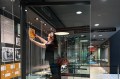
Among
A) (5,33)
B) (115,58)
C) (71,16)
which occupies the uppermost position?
(71,16)

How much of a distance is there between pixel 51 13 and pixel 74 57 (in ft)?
5.11

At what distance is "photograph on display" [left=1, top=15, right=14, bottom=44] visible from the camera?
377cm

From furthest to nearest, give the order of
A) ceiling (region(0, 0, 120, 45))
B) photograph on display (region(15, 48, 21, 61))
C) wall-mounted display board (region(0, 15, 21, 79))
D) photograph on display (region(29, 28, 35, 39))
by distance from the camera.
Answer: photograph on display (region(29, 28, 35, 39))
ceiling (region(0, 0, 120, 45))
photograph on display (region(15, 48, 21, 61))
wall-mounted display board (region(0, 15, 21, 79))

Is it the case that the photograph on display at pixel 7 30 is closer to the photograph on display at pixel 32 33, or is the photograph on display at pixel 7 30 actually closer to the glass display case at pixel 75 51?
the photograph on display at pixel 32 33

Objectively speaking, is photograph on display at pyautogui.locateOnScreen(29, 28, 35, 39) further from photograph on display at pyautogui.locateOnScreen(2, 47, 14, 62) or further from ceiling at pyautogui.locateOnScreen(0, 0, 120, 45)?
photograph on display at pyautogui.locateOnScreen(2, 47, 14, 62)

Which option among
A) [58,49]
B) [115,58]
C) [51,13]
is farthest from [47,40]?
[115,58]

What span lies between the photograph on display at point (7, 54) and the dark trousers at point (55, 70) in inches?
52.0

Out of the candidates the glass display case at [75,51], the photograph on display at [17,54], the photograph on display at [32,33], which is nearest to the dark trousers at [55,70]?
the glass display case at [75,51]

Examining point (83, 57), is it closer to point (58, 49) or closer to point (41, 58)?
point (58, 49)

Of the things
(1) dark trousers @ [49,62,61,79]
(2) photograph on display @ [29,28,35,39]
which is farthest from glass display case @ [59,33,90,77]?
(2) photograph on display @ [29,28,35,39]

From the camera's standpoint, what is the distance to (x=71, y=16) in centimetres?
581

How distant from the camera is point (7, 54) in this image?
3.89 metres

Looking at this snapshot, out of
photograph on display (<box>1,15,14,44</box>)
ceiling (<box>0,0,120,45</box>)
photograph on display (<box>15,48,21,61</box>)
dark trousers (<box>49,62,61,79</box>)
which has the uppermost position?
ceiling (<box>0,0,120,45</box>)

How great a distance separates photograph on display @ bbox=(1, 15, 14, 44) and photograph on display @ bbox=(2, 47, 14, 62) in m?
0.14
